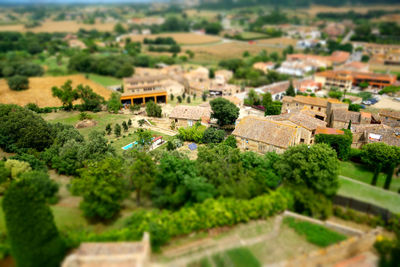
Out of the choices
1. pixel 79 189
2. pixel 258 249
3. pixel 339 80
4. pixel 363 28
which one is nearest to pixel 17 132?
pixel 79 189

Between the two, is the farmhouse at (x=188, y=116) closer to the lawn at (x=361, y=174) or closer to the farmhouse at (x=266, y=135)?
the farmhouse at (x=266, y=135)

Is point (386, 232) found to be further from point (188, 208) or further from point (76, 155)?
point (76, 155)

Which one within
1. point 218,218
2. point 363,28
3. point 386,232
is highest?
point 363,28

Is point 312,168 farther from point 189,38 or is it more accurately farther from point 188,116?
point 189,38

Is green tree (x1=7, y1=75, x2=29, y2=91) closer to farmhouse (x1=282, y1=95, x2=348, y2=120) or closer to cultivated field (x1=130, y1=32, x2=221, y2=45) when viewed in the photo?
farmhouse (x1=282, y1=95, x2=348, y2=120)

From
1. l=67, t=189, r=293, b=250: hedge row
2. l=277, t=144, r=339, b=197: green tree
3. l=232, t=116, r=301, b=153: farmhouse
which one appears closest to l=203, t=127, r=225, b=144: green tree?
l=232, t=116, r=301, b=153: farmhouse

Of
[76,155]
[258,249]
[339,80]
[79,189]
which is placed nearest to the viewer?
[258,249]

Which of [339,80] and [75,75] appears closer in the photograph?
[339,80]
